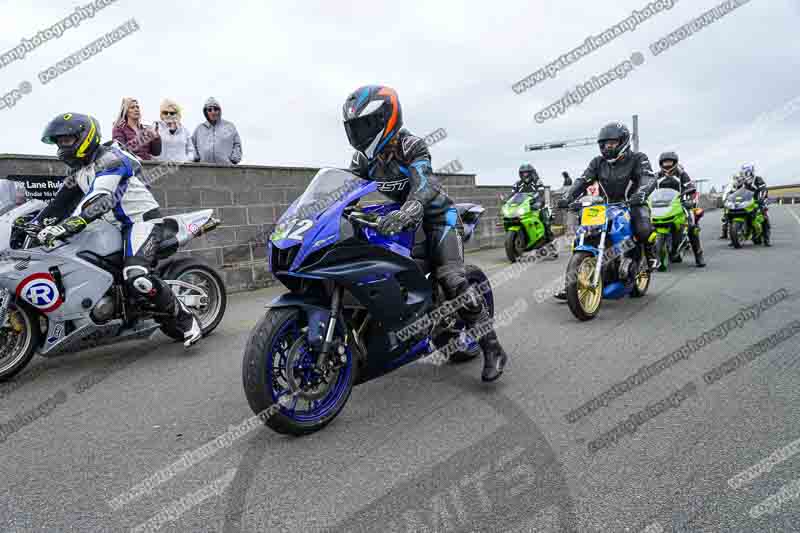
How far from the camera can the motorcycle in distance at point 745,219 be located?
1363cm

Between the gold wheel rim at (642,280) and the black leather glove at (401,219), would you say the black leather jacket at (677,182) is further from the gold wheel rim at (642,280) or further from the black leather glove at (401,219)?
the black leather glove at (401,219)

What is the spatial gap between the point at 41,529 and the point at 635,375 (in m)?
3.68

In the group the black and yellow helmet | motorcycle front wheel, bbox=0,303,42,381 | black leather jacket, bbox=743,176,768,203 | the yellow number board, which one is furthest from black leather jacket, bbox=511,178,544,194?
motorcycle front wheel, bbox=0,303,42,381

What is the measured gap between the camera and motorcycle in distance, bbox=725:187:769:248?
13633 millimetres

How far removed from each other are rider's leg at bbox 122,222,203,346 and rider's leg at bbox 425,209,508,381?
8.35ft

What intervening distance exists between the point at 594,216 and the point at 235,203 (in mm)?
5694

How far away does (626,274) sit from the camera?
21.9ft

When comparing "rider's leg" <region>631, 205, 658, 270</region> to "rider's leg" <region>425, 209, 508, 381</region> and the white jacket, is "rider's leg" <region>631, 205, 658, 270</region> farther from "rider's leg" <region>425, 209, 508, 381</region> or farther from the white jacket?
the white jacket

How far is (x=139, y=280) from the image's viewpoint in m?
5.02

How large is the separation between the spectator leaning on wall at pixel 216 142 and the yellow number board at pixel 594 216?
5787mm

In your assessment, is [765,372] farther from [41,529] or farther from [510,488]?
[41,529]

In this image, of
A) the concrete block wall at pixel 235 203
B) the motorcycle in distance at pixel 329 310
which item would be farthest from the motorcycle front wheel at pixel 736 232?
the motorcycle in distance at pixel 329 310

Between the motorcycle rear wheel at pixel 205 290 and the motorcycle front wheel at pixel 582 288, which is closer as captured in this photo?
the motorcycle rear wheel at pixel 205 290

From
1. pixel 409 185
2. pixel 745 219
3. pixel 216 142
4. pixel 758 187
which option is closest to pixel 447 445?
pixel 409 185
